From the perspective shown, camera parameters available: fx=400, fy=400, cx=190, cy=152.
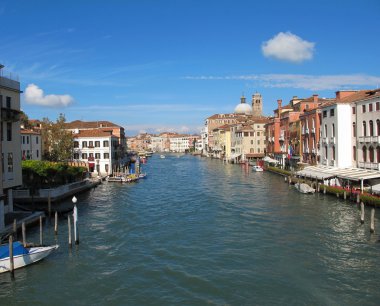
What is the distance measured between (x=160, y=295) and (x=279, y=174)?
45.8 metres

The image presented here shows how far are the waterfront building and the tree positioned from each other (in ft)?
94.2

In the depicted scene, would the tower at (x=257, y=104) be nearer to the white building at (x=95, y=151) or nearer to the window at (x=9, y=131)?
the white building at (x=95, y=151)

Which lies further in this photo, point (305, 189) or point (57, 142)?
point (57, 142)

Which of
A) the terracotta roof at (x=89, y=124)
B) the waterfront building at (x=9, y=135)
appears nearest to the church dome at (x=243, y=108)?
the terracotta roof at (x=89, y=124)

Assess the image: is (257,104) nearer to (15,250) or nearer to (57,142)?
(57,142)

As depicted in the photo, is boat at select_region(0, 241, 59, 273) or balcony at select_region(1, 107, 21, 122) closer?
boat at select_region(0, 241, 59, 273)

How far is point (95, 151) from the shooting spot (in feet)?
189

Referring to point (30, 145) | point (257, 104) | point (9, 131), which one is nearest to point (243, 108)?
point (257, 104)

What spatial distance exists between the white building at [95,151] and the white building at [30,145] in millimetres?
7173

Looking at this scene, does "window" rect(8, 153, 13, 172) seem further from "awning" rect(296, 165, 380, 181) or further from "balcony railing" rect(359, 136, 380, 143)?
"balcony railing" rect(359, 136, 380, 143)

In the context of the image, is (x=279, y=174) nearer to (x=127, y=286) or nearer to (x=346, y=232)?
(x=346, y=232)

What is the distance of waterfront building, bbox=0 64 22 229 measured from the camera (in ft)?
74.1

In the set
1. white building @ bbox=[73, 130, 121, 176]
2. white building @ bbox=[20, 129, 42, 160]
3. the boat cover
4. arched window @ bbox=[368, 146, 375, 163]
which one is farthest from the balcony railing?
white building @ bbox=[20, 129, 42, 160]

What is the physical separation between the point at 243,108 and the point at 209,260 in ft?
470
